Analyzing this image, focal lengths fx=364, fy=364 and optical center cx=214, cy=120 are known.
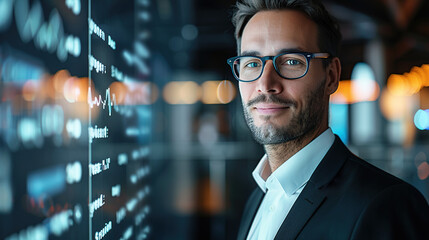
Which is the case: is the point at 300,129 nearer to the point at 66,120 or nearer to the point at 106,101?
the point at 106,101

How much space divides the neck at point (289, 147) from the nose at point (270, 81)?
0.22 metres

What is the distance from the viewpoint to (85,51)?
1.04 m

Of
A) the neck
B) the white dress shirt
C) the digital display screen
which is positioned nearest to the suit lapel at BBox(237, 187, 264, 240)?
the white dress shirt

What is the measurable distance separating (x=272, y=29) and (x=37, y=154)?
102 cm

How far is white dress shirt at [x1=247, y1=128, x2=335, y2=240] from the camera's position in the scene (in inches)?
54.8

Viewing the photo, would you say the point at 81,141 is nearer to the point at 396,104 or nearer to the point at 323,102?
the point at 323,102

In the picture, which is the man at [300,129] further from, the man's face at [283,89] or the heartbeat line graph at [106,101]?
the heartbeat line graph at [106,101]

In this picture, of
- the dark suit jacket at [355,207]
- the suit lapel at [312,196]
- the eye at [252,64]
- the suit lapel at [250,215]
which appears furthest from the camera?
the suit lapel at [250,215]

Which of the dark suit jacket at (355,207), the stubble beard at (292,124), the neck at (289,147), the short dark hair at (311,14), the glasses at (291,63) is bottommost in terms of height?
the dark suit jacket at (355,207)

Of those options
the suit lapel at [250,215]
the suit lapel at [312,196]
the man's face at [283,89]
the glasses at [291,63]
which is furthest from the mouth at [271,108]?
the suit lapel at [250,215]

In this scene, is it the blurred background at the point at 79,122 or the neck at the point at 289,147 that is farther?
the neck at the point at 289,147

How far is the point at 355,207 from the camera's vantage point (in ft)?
3.76

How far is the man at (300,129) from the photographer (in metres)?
1.19

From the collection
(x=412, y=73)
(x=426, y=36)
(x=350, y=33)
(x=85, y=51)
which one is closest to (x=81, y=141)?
(x=85, y=51)
